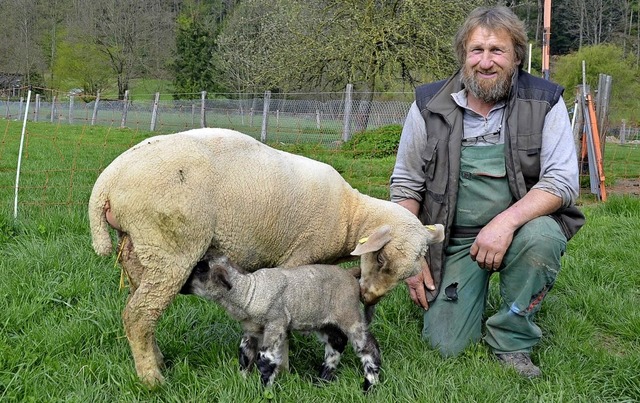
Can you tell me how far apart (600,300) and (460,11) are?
20167 mm

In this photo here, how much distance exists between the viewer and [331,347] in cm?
346

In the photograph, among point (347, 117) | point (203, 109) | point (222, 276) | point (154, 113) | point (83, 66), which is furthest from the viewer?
point (83, 66)

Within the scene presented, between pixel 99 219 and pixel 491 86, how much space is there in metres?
2.55

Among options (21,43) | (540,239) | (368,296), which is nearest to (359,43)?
(540,239)

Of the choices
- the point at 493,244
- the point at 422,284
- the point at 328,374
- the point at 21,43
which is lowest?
the point at 328,374

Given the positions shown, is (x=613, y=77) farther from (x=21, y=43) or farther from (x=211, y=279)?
(x=21, y=43)

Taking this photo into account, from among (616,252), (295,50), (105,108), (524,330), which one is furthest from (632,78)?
(524,330)

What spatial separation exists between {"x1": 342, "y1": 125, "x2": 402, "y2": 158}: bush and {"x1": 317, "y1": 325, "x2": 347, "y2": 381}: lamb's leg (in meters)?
13.0

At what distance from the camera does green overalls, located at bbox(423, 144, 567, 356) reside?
3.66 m

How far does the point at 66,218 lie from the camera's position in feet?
18.4

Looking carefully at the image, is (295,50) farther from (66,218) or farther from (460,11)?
(66,218)

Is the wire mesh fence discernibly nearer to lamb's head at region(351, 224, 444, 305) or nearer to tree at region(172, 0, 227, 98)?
lamb's head at region(351, 224, 444, 305)

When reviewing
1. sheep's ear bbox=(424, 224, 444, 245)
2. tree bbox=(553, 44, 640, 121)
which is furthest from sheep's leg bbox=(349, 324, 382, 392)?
tree bbox=(553, 44, 640, 121)

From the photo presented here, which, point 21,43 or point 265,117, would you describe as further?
point 21,43
